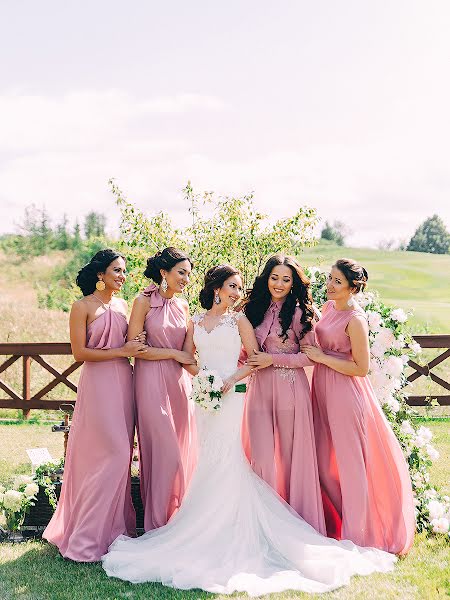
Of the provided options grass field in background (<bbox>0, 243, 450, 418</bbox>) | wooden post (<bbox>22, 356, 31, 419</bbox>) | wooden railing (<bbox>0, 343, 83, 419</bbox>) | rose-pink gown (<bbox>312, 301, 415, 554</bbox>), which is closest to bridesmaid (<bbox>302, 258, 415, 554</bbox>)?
rose-pink gown (<bbox>312, 301, 415, 554</bbox>)

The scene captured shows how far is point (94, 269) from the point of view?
6.28m

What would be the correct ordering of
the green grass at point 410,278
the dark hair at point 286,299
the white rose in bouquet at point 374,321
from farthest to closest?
the green grass at point 410,278, the white rose in bouquet at point 374,321, the dark hair at point 286,299

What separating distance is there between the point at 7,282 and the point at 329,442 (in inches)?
1487

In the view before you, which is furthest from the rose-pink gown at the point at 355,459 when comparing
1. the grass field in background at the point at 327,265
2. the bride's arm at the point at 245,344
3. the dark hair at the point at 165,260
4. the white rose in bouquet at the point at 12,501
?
the grass field in background at the point at 327,265

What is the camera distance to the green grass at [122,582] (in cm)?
521

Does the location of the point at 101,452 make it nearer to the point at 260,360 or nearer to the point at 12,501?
the point at 12,501

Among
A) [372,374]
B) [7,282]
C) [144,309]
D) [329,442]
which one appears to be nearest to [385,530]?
[329,442]

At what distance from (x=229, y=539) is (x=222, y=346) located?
62.3 inches

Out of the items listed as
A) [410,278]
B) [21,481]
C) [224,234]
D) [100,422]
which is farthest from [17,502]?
[410,278]

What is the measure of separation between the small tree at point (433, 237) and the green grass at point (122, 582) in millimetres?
51630

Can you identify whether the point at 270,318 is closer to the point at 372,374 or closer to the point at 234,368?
the point at 234,368

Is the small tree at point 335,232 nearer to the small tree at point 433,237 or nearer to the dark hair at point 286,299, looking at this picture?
the small tree at point 433,237

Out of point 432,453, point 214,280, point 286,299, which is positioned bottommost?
point 432,453

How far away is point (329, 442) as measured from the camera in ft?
20.9
